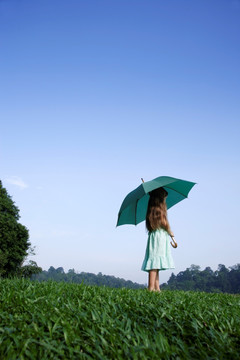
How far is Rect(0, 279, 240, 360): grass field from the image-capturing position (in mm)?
3381

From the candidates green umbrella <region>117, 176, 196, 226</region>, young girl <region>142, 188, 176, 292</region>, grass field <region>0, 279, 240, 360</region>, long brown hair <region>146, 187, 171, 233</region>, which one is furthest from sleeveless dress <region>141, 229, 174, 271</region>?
grass field <region>0, 279, 240, 360</region>

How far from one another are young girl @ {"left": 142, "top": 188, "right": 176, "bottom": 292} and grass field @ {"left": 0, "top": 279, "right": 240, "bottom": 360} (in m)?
2.62

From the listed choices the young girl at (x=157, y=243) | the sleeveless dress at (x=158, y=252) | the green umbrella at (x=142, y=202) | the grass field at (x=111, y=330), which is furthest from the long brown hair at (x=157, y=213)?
the grass field at (x=111, y=330)

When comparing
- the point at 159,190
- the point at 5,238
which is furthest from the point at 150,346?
the point at 5,238

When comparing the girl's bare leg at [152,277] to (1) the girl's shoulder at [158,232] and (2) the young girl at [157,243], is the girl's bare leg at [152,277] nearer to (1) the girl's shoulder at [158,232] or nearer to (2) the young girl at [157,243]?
(2) the young girl at [157,243]

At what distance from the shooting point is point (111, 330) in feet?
12.7

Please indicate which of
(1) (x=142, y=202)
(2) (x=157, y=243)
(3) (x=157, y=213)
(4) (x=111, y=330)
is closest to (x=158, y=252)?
(2) (x=157, y=243)

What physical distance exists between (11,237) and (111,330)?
31.7 metres

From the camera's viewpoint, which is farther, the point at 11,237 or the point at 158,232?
the point at 11,237

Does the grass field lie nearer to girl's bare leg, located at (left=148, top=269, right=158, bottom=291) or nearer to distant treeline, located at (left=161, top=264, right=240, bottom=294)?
girl's bare leg, located at (left=148, top=269, right=158, bottom=291)

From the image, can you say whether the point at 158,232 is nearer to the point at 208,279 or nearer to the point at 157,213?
the point at 157,213

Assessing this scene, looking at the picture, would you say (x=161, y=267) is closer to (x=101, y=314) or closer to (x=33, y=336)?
(x=101, y=314)

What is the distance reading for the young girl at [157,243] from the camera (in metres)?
8.16

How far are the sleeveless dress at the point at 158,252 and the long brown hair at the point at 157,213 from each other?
14 cm
